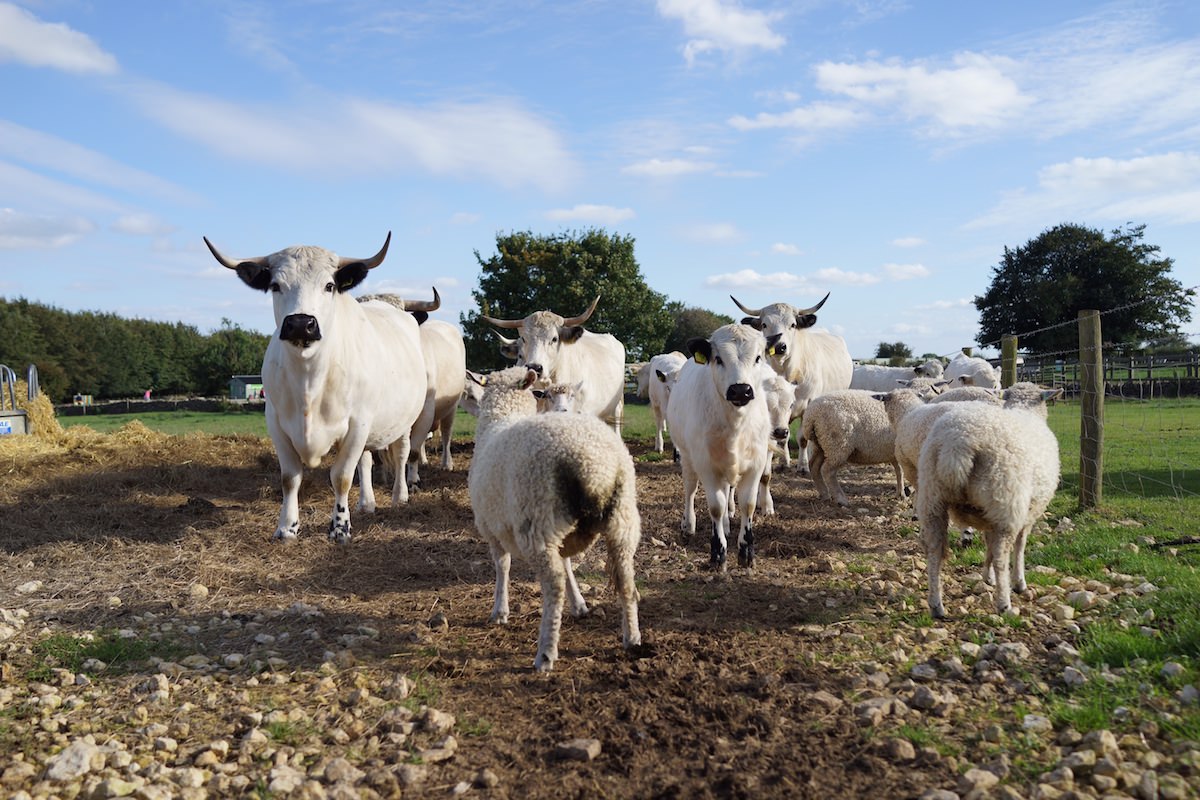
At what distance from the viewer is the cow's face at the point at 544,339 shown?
1039 centimetres

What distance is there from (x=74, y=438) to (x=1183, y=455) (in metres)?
20.3

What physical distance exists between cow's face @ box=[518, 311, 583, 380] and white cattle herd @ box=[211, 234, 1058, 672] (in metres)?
0.03

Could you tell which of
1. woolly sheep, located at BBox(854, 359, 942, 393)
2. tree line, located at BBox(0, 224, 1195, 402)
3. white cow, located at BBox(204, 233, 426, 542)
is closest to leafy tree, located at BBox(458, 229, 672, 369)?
tree line, located at BBox(0, 224, 1195, 402)

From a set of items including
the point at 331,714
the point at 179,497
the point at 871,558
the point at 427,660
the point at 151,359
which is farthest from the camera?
the point at 151,359

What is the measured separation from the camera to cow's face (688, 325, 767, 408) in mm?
Answer: 6875

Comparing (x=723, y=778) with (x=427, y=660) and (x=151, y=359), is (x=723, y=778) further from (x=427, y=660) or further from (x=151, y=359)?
(x=151, y=359)

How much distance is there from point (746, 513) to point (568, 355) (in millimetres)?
4803

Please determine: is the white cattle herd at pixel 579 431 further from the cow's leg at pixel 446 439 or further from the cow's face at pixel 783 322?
the cow's leg at pixel 446 439

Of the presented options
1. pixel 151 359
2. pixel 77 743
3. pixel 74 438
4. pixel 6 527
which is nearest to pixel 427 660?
pixel 77 743

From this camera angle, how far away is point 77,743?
3.62 meters

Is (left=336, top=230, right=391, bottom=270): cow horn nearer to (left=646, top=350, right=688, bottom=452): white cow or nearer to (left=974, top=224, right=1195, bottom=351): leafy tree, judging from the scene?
(left=646, top=350, right=688, bottom=452): white cow

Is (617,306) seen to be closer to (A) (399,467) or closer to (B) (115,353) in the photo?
(A) (399,467)

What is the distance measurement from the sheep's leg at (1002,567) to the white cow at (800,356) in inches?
242

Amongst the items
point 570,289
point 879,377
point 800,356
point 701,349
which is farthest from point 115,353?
point 701,349
